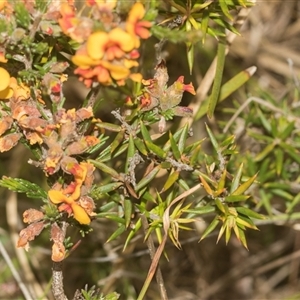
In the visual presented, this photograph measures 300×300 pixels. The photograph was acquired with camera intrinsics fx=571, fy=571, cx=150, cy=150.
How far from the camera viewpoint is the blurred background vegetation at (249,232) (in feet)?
5.63

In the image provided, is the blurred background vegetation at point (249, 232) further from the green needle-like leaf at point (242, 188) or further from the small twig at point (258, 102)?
the green needle-like leaf at point (242, 188)

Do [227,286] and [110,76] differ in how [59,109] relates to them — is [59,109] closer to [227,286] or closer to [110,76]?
[110,76]

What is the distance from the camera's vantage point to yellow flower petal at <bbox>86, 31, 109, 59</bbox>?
892mm

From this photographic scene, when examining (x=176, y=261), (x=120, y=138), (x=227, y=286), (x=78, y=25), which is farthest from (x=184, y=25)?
(x=227, y=286)

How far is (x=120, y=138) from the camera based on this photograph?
1.20 meters

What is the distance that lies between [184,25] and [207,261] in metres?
1.20

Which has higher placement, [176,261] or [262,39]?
[262,39]

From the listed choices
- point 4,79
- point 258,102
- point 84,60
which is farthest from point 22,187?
point 258,102

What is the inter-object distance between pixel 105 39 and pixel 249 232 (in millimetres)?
1479

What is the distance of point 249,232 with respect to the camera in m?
2.21

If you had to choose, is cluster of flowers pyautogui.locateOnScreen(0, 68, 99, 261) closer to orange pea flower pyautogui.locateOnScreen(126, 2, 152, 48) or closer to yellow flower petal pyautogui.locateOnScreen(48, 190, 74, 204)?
yellow flower petal pyautogui.locateOnScreen(48, 190, 74, 204)

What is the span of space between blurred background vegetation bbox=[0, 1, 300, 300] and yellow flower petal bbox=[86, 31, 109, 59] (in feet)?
2.59

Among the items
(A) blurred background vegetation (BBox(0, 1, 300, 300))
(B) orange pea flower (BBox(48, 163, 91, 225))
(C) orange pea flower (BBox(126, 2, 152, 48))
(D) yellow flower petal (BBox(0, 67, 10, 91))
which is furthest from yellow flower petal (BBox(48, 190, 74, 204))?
(A) blurred background vegetation (BBox(0, 1, 300, 300))

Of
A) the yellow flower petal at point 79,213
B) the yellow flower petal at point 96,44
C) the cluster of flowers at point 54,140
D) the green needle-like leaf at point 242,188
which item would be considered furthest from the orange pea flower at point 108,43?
the green needle-like leaf at point 242,188
